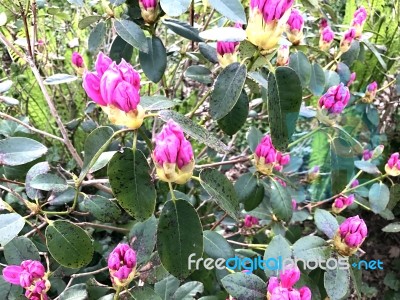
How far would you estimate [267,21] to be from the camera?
672mm

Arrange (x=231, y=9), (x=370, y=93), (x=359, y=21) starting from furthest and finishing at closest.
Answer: (x=370, y=93)
(x=359, y=21)
(x=231, y=9)

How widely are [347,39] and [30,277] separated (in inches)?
44.4

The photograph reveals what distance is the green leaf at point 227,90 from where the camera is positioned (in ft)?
2.43

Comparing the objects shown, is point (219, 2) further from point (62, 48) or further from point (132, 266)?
point (62, 48)

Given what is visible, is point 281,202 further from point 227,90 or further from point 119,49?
point 119,49

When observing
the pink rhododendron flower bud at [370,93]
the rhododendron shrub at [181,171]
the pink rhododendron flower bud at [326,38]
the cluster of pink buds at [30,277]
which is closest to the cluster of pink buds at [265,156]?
the rhododendron shrub at [181,171]

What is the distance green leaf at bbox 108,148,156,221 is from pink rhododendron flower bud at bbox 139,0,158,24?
369 mm

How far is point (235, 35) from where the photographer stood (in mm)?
707

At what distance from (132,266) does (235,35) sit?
47 centimetres

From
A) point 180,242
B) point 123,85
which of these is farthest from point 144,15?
point 180,242

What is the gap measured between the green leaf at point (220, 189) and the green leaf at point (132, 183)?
0.12 meters

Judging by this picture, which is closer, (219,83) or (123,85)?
(123,85)

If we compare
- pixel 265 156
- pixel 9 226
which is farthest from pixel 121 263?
pixel 265 156

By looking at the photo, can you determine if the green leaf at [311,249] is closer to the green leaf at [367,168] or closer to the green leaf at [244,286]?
the green leaf at [244,286]
